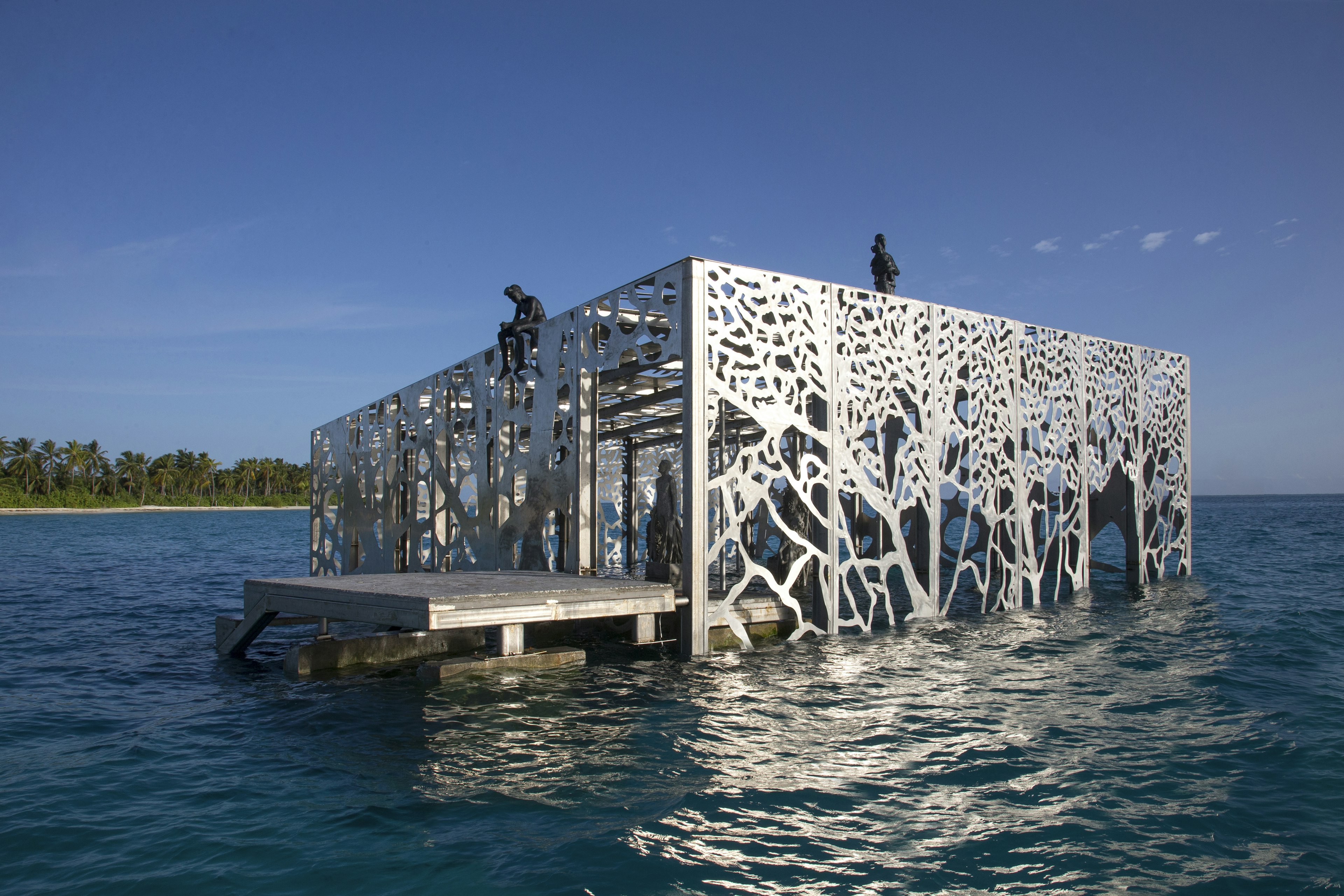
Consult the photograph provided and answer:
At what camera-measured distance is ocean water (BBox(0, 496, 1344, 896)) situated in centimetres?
527

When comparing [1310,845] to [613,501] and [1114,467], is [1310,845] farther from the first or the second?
[613,501]

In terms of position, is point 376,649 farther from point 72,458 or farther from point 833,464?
point 72,458

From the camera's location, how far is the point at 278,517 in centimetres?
10200

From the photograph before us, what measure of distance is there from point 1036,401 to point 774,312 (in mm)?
7477

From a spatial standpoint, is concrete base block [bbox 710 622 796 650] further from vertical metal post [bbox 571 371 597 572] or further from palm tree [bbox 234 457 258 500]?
palm tree [bbox 234 457 258 500]

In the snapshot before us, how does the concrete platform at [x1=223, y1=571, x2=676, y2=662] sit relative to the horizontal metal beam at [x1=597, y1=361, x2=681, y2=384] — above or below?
below

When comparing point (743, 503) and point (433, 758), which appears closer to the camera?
point (433, 758)

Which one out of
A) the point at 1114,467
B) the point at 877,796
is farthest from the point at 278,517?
the point at 877,796

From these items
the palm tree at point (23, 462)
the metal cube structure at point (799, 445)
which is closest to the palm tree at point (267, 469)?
the palm tree at point (23, 462)

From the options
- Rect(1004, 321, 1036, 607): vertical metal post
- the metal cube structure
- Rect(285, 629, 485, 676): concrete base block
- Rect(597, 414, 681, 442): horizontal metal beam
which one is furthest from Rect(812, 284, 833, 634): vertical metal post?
Rect(597, 414, 681, 442): horizontal metal beam

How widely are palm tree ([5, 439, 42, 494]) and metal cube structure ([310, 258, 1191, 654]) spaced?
8064cm

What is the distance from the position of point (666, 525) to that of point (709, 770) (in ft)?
28.5

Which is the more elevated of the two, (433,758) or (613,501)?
(613,501)

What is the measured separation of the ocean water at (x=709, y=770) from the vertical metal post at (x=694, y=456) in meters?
0.67
